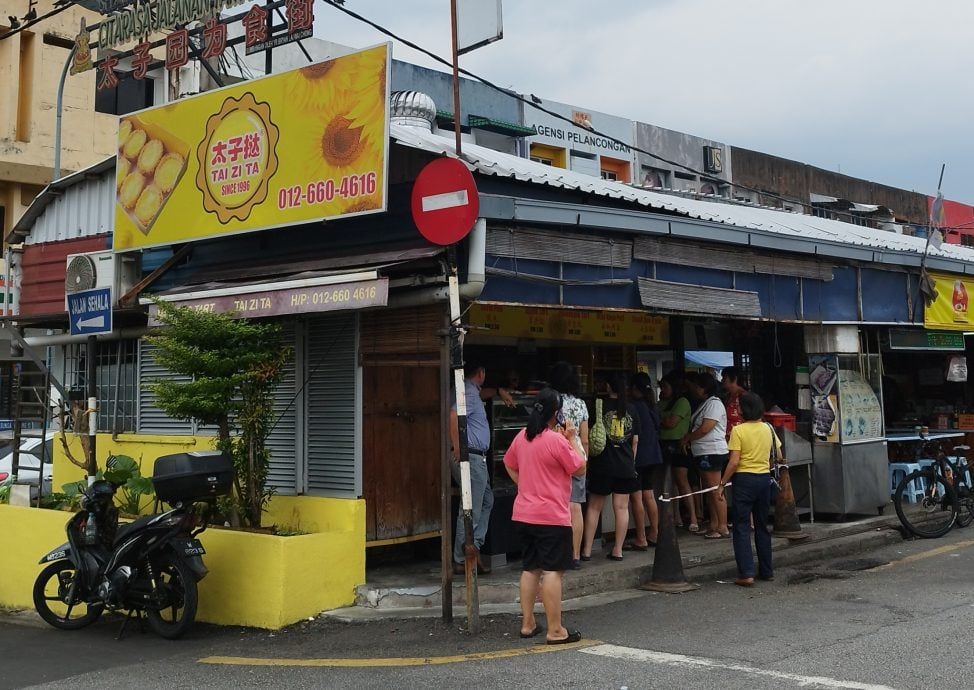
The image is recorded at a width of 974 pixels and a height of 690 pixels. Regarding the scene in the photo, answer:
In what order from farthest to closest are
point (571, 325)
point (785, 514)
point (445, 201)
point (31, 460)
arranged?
point (31, 460) → point (571, 325) → point (785, 514) → point (445, 201)

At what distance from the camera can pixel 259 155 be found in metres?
8.97

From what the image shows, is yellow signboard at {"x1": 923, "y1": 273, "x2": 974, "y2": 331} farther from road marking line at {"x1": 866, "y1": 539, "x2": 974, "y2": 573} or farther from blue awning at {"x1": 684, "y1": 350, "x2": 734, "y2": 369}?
blue awning at {"x1": 684, "y1": 350, "x2": 734, "y2": 369}

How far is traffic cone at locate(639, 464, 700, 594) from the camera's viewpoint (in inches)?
340

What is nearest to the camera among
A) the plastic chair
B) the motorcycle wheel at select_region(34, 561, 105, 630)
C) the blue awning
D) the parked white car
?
the motorcycle wheel at select_region(34, 561, 105, 630)

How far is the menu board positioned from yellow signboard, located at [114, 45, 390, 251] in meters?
6.66

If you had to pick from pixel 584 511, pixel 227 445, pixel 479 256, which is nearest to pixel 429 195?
pixel 479 256

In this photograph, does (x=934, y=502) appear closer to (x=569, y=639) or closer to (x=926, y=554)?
(x=926, y=554)

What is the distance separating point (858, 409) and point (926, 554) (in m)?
2.16

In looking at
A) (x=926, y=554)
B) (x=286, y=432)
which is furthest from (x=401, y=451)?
(x=926, y=554)

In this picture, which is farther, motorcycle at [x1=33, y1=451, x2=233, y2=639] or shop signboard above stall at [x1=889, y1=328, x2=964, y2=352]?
shop signboard above stall at [x1=889, y1=328, x2=964, y2=352]

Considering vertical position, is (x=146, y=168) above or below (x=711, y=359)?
above

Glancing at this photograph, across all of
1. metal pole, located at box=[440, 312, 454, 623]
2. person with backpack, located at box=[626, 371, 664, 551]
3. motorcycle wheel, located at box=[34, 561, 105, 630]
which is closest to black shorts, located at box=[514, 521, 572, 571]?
metal pole, located at box=[440, 312, 454, 623]

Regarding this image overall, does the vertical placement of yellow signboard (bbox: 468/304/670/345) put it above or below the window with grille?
above

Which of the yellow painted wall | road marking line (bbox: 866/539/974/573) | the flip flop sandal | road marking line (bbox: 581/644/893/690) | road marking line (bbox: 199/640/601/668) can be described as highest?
the yellow painted wall
